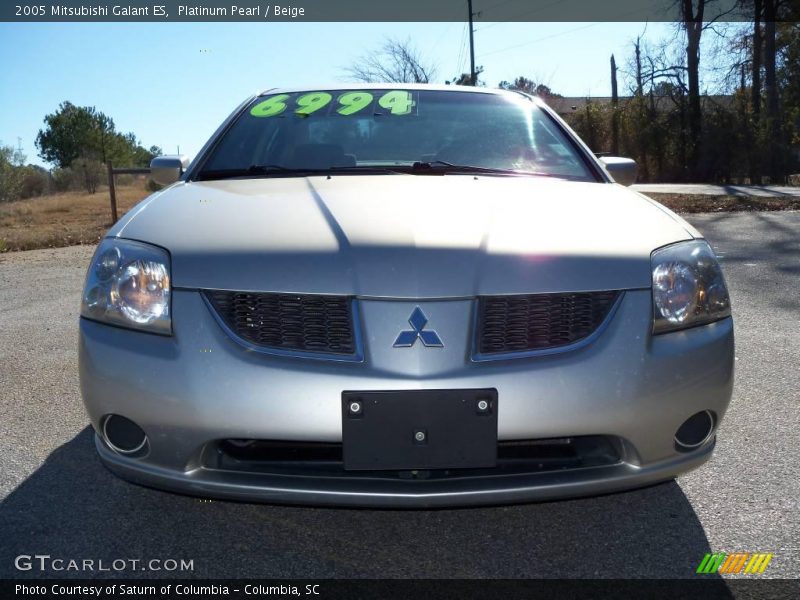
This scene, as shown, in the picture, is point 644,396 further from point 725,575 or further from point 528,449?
point 725,575

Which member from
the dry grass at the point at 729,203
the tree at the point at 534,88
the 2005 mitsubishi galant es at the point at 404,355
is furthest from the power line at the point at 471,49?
the 2005 mitsubishi galant es at the point at 404,355

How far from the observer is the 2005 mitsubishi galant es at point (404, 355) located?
1914 millimetres

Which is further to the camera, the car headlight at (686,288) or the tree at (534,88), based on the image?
the tree at (534,88)

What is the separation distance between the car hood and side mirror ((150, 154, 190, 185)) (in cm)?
87

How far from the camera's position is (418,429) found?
190 centimetres

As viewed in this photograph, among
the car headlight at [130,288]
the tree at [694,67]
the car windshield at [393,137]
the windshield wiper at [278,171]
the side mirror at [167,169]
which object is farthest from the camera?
the tree at [694,67]

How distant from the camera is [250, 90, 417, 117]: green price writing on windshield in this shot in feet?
11.5

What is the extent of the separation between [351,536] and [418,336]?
0.76 metres

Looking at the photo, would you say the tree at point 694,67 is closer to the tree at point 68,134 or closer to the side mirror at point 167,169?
the side mirror at point 167,169

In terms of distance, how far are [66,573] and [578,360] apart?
1.45 metres

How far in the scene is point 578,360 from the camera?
1973mm

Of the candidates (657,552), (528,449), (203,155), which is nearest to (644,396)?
(528,449)

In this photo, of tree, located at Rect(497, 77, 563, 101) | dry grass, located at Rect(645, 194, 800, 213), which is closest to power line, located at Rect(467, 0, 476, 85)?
tree, located at Rect(497, 77, 563, 101)

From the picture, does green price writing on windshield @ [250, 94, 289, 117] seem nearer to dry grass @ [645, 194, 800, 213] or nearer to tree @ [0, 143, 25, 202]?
dry grass @ [645, 194, 800, 213]
